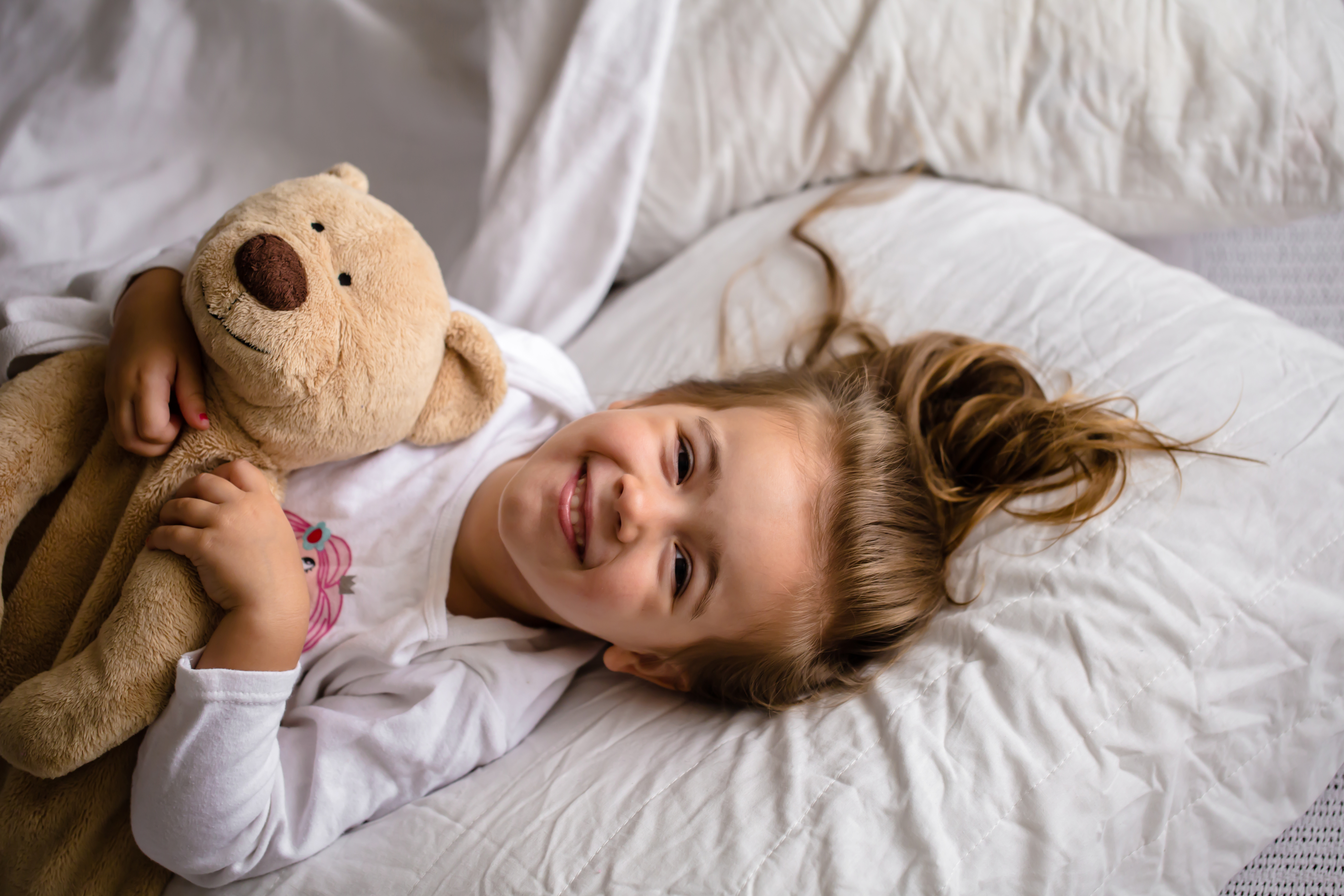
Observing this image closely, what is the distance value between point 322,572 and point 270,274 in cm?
36

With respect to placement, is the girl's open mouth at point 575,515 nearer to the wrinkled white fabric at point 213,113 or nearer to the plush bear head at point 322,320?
the plush bear head at point 322,320

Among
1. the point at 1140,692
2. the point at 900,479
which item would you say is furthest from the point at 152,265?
the point at 1140,692

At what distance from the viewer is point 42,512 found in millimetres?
770

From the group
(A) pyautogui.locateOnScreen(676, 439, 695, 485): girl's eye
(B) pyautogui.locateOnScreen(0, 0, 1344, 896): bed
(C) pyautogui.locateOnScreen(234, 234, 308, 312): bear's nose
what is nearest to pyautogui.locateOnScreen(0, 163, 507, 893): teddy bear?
(C) pyautogui.locateOnScreen(234, 234, 308, 312): bear's nose

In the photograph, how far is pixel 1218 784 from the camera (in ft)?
2.33

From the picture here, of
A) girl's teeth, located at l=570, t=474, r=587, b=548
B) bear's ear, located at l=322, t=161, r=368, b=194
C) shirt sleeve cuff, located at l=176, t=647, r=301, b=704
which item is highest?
bear's ear, located at l=322, t=161, r=368, b=194

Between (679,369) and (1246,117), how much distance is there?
0.76 meters

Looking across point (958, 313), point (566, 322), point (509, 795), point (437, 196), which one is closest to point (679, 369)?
point (566, 322)

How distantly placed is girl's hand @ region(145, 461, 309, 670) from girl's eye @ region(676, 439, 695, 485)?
369mm

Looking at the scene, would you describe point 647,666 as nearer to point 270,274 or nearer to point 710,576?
point 710,576

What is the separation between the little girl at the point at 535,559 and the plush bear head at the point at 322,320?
73 millimetres

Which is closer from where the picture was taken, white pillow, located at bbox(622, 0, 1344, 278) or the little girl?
the little girl

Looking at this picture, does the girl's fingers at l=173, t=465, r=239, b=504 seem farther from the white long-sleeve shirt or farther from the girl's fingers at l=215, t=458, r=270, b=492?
the white long-sleeve shirt

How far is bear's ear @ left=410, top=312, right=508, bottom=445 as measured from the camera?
2.68ft
